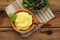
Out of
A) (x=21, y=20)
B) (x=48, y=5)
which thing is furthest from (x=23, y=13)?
(x=48, y=5)

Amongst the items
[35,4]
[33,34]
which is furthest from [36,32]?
[35,4]

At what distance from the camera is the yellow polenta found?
1048mm

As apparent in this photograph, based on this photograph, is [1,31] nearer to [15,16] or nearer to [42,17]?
[15,16]

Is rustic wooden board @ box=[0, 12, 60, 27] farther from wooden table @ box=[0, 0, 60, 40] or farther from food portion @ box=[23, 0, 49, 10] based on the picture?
food portion @ box=[23, 0, 49, 10]

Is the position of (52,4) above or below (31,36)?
above

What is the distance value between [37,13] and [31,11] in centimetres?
4

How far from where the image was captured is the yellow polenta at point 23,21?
1048 millimetres

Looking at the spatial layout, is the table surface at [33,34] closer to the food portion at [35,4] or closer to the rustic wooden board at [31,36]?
the rustic wooden board at [31,36]

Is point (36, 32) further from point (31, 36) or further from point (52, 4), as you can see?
point (52, 4)

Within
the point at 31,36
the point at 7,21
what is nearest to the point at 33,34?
the point at 31,36

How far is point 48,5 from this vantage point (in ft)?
3.67

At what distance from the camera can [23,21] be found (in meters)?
1.05

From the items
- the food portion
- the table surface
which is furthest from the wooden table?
the food portion

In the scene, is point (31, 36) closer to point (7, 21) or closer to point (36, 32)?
point (36, 32)
